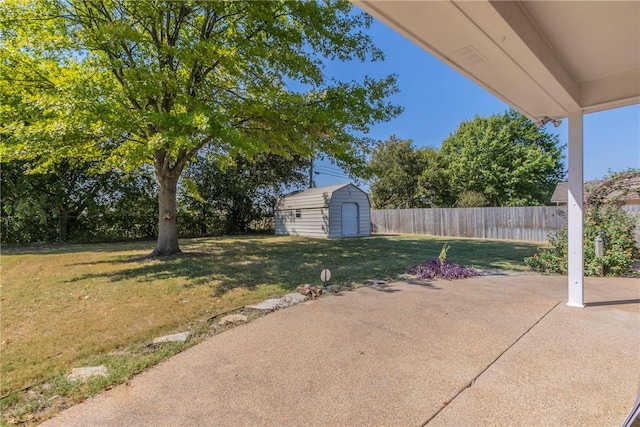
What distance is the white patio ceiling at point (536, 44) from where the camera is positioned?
1932mm

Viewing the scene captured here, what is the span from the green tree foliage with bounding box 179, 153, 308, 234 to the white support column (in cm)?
1327

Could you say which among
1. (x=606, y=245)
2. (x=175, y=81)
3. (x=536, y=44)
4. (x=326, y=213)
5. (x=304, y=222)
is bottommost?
(x=606, y=245)

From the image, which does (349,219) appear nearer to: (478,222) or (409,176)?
(478,222)

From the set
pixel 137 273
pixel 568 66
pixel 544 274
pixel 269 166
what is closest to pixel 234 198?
pixel 269 166

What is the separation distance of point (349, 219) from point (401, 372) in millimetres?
13253

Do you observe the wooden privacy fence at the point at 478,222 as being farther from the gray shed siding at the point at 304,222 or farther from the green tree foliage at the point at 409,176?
the green tree foliage at the point at 409,176

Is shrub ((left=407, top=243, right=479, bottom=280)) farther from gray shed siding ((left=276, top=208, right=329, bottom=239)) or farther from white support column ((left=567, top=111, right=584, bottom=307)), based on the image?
gray shed siding ((left=276, top=208, right=329, bottom=239))

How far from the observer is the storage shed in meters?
14.6

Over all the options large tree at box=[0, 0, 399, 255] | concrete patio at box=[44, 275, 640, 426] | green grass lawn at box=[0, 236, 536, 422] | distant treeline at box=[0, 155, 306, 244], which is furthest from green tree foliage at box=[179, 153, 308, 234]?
concrete patio at box=[44, 275, 640, 426]


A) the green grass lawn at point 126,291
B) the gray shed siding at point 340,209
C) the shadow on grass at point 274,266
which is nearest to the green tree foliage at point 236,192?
the gray shed siding at point 340,209

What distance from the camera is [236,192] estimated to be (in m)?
16.8

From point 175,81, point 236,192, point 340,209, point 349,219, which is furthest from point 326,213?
point 175,81

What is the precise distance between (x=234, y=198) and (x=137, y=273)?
444 inches

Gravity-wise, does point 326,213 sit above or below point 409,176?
below
